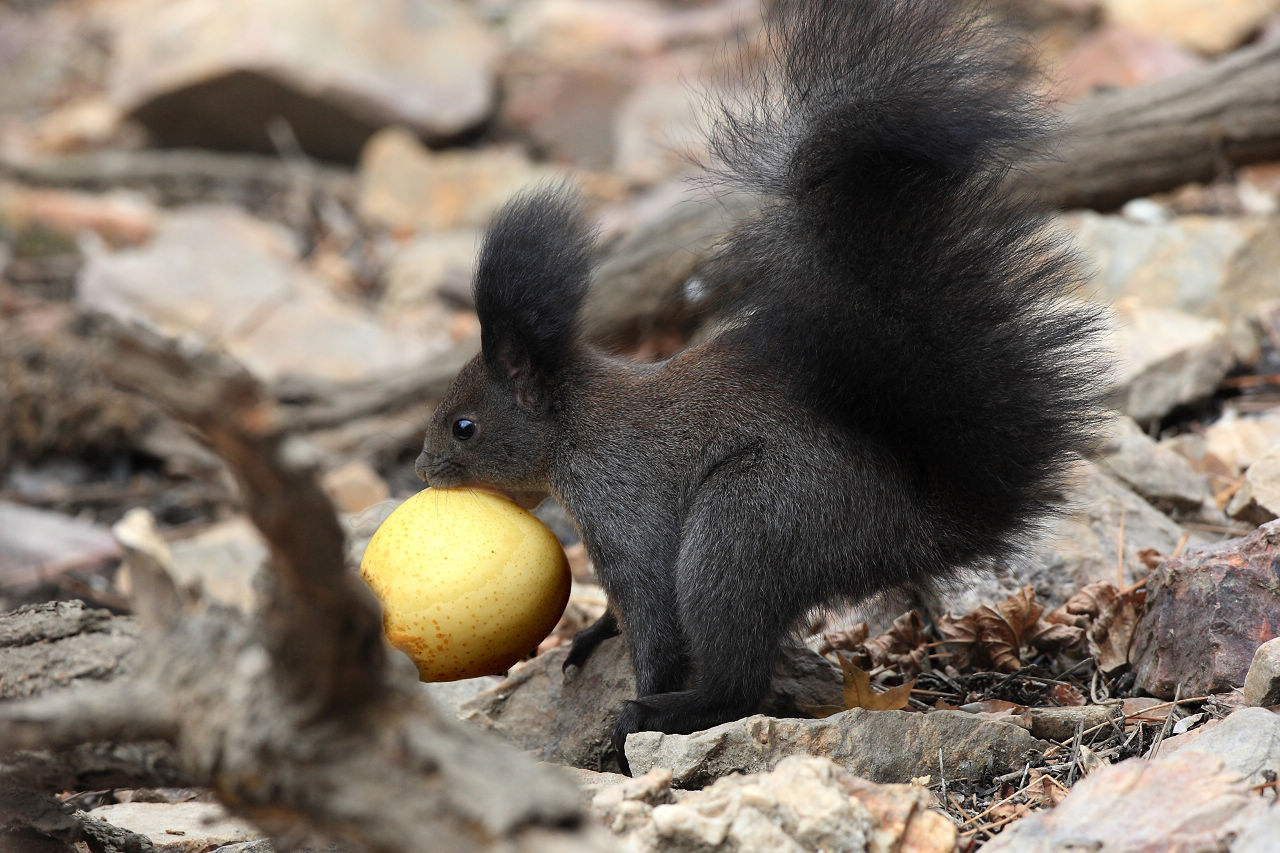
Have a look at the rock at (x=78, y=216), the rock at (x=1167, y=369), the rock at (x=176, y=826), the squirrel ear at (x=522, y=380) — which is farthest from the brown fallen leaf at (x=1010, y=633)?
the rock at (x=78, y=216)

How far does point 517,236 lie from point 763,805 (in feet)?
5.17

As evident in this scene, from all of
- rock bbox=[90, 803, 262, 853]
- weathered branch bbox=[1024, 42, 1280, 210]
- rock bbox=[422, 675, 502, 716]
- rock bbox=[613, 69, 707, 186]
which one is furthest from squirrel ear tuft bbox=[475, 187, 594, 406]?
rock bbox=[613, 69, 707, 186]

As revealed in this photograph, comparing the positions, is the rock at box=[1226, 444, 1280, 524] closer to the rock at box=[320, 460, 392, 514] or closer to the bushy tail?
the bushy tail

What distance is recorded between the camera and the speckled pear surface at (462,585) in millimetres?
2635

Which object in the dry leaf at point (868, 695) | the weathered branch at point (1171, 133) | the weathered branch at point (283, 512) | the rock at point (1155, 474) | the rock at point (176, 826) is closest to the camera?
the weathered branch at point (283, 512)

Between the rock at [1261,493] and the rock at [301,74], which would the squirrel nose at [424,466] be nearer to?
the rock at [1261,493]

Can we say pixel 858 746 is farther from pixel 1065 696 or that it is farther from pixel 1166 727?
pixel 1065 696

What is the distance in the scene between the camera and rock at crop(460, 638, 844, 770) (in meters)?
2.94

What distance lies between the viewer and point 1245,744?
6.87 feet

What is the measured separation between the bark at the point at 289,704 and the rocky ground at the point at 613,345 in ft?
0.40

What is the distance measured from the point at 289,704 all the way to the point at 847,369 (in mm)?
1540

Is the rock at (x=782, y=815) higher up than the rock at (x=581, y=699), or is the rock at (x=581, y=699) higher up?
the rock at (x=581, y=699)

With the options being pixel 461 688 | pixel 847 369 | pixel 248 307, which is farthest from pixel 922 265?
pixel 248 307

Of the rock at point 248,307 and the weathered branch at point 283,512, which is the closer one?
the weathered branch at point 283,512
